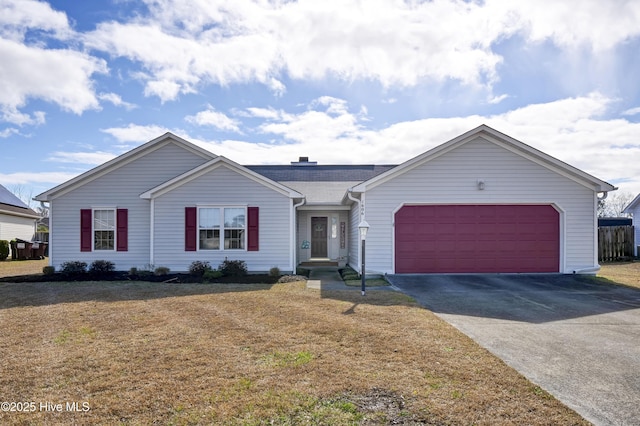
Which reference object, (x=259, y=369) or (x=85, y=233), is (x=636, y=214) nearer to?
(x=259, y=369)

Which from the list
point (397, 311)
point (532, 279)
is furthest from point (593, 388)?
point (532, 279)

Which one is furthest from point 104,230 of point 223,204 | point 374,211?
point 374,211

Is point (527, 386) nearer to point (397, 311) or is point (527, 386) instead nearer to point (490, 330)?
point (490, 330)

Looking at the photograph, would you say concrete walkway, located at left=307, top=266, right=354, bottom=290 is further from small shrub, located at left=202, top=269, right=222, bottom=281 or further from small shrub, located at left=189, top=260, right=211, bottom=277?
small shrub, located at left=189, top=260, right=211, bottom=277

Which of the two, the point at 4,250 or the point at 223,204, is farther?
the point at 4,250

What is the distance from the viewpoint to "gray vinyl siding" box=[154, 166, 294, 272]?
14.2 metres

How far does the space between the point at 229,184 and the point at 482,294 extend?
28.6 feet

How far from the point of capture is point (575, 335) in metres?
6.31

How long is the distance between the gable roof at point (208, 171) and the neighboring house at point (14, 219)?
15182 mm

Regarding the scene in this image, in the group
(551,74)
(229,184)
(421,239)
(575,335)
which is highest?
(551,74)

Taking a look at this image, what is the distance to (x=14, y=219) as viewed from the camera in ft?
81.9

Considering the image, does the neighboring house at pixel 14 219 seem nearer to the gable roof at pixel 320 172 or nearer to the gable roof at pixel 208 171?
the gable roof at pixel 320 172

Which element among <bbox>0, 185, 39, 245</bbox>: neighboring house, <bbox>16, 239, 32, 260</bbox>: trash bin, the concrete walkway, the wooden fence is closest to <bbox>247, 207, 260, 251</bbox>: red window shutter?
the concrete walkway

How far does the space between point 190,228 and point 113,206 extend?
3205 mm
